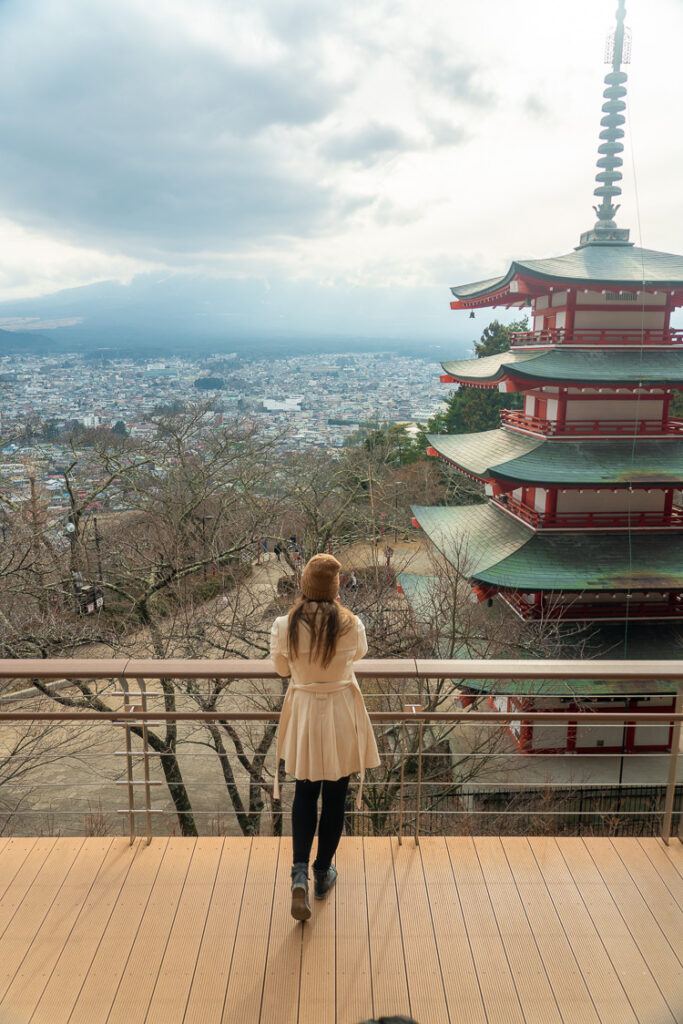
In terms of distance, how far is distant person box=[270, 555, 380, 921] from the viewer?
236 centimetres

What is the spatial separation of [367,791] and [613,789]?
4.02m

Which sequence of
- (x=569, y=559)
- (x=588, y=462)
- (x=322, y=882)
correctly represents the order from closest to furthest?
(x=322, y=882) < (x=569, y=559) < (x=588, y=462)

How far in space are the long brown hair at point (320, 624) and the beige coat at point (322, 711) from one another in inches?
1.0

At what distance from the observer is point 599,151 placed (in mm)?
12094

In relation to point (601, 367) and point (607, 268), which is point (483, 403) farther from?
point (601, 367)

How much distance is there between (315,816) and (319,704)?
52cm

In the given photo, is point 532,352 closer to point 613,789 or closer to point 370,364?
point 613,789

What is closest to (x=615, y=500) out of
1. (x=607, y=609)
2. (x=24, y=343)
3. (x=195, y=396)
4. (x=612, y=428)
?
(x=612, y=428)

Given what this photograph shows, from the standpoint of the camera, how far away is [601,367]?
1050 cm

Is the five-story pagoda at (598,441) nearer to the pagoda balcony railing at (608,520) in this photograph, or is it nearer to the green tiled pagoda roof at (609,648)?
the pagoda balcony railing at (608,520)

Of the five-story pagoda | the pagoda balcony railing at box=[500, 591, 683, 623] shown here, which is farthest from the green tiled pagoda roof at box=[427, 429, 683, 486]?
the pagoda balcony railing at box=[500, 591, 683, 623]

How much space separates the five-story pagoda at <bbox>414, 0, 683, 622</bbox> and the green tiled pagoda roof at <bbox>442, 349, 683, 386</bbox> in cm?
2

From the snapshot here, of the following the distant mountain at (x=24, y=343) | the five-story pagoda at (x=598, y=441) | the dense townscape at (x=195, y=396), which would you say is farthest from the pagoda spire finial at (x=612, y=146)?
the distant mountain at (x=24, y=343)

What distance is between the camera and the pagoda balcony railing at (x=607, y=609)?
1074 cm
